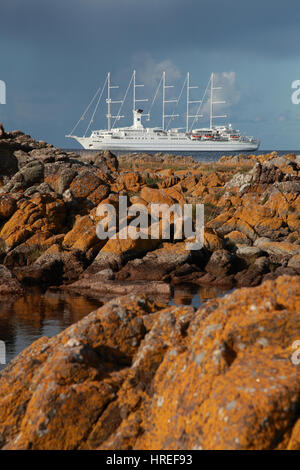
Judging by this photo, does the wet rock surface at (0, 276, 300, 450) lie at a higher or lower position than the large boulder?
higher

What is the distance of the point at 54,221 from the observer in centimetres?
3209

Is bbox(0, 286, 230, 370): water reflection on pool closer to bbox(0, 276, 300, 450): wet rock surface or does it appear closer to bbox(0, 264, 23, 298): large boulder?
bbox(0, 264, 23, 298): large boulder

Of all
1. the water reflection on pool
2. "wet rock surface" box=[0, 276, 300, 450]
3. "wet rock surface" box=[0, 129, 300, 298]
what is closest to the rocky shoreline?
"wet rock surface" box=[0, 276, 300, 450]

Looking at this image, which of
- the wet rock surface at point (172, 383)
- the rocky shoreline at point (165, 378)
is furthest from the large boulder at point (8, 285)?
the wet rock surface at point (172, 383)

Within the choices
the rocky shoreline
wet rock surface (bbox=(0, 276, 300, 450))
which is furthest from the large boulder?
wet rock surface (bbox=(0, 276, 300, 450))

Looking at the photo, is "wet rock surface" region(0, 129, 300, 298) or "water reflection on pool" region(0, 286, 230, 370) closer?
"water reflection on pool" region(0, 286, 230, 370)

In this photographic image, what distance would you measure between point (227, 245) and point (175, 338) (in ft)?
82.0

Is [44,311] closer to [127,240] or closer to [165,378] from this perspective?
[127,240]

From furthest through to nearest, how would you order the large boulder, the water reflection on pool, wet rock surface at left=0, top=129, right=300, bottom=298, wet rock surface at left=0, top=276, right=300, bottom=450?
wet rock surface at left=0, top=129, right=300, bottom=298, the large boulder, the water reflection on pool, wet rock surface at left=0, top=276, right=300, bottom=450

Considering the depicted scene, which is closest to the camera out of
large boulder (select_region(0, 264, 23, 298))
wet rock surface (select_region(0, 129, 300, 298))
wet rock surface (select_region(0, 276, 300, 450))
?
wet rock surface (select_region(0, 276, 300, 450))

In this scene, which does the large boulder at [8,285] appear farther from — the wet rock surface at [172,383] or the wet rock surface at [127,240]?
the wet rock surface at [172,383]

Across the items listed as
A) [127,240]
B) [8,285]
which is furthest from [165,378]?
[127,240]

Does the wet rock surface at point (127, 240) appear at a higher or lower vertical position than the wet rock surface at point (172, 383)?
lower

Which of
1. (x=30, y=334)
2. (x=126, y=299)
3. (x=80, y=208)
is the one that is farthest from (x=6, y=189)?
(x=126, y=299)
